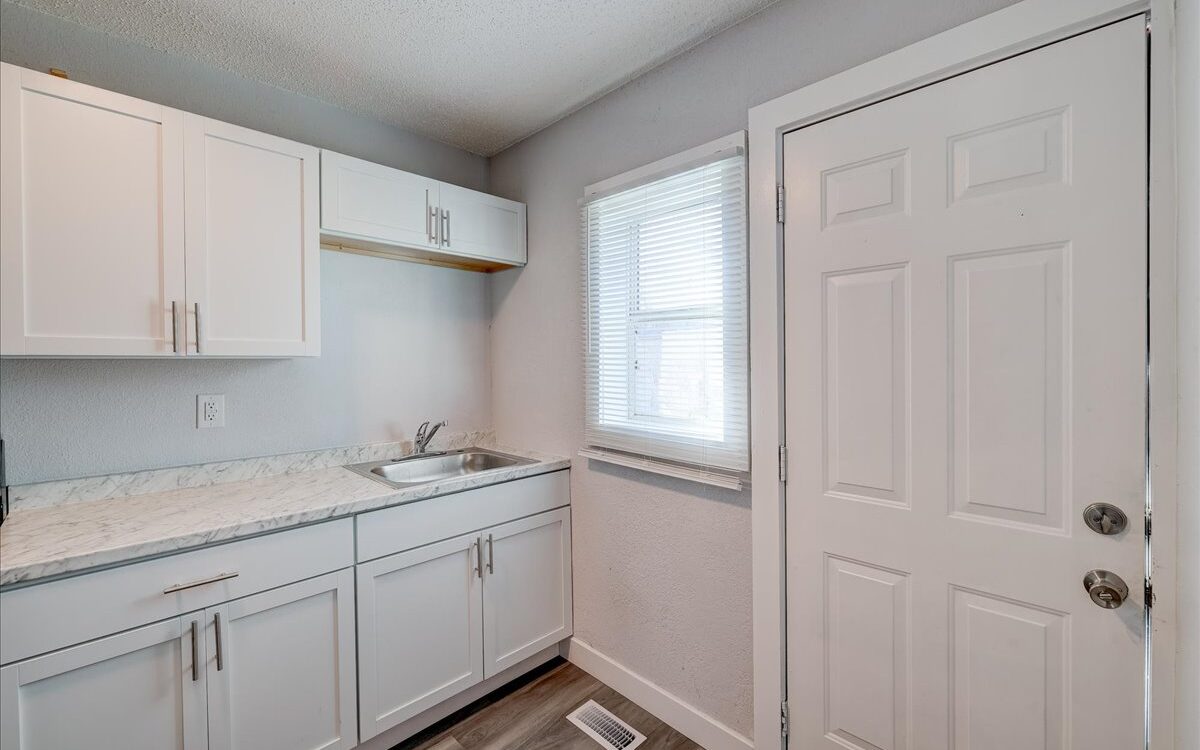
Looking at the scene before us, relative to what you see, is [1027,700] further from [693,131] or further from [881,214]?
[693,131]

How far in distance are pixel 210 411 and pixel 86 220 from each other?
2.46 ft

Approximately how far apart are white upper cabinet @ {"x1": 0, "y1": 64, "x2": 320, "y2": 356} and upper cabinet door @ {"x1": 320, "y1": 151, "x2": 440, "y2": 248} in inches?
2.5

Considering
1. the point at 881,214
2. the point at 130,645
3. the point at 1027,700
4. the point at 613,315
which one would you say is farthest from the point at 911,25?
the point at 130,645

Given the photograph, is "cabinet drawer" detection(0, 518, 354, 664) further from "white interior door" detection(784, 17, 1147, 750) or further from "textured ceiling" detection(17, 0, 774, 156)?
"textured ceiling" detection(17, 0, 774, 156)

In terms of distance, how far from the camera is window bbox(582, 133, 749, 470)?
1744 millimetres

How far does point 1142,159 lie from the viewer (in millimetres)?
1072

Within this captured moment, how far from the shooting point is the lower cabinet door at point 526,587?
6.95ft

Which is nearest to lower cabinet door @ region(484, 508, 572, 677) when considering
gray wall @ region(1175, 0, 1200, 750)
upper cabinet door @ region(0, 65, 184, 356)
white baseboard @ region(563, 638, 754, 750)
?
white baseboard @ region(563, 638, 754, 750)

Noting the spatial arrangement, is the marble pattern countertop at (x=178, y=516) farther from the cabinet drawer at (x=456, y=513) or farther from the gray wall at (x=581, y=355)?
the gray wall at (x=581, y=355)

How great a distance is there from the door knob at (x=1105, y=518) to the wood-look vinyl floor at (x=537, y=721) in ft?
4.81

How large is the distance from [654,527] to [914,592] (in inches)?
35.9

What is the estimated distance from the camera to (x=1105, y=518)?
1.13m

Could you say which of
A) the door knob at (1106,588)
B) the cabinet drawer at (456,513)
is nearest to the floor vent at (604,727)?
the cabinet drawer at (456,513)

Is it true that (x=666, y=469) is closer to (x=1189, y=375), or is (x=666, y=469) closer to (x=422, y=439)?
(x=422, y=439)
